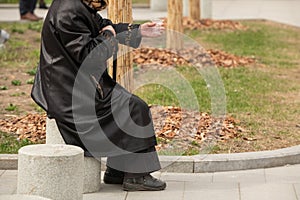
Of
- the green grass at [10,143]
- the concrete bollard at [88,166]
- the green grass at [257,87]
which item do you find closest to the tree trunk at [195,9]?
the green grass at [257,87]

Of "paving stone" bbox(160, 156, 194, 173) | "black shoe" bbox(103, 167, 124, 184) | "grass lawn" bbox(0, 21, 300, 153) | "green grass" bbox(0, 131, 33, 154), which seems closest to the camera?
"black shoe" bbox(103, 167, 124, 184)

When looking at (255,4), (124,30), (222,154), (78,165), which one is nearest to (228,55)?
(222,154)

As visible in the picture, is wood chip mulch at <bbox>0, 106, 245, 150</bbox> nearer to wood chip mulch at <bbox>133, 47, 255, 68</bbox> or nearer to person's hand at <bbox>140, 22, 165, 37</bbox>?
person's hand at <bbox>140, 22, 165, 37</bbox>

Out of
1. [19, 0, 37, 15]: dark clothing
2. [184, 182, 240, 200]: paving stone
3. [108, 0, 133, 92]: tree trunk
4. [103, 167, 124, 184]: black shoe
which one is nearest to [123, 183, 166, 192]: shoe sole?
[103, 167, 124, 184]: black shoe

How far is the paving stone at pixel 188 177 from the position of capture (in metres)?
8.16

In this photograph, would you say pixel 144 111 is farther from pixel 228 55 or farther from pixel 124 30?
pixel 228 55

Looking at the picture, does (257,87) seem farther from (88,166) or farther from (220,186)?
(88,166)

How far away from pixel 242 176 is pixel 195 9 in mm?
11047

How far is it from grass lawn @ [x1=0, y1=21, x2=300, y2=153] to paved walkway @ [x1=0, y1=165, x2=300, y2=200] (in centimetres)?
60

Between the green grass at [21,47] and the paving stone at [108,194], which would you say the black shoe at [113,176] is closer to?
the paving stone at [108,194]

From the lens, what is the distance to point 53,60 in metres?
7.42

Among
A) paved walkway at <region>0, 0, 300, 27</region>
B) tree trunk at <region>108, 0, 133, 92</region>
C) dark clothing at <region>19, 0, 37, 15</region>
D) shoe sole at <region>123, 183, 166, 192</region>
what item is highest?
tree trunk at <region>108, 0, 133, 92</region>

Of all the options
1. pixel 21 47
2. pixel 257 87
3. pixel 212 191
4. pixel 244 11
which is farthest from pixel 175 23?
pixel 244 11

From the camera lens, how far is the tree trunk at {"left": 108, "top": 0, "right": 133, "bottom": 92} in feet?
29.9
